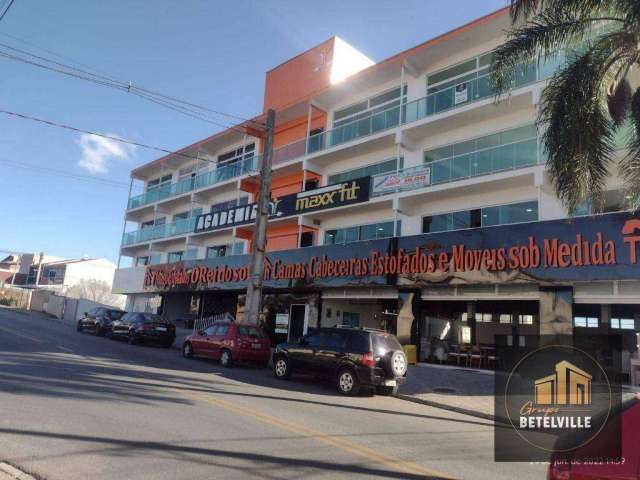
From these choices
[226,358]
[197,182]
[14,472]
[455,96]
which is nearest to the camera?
[14,472]

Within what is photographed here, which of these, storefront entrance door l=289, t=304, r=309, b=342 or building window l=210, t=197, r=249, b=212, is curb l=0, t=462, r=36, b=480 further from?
building window l=210, t=197, r=249, b=212

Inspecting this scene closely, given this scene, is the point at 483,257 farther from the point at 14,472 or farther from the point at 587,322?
the point at 14,472

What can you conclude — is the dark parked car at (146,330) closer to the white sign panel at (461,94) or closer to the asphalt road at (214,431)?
the asphalt road at (214,431)

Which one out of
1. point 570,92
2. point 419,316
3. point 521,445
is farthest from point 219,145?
point 521,445

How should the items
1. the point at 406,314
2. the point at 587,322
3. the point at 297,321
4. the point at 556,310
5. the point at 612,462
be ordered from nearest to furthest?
the point at 612,462 < the point at 556,310 < the point at 587,322 < the point at 406,314 < the point at 297,321

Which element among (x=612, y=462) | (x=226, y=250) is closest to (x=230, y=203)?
(x=226, y=250)

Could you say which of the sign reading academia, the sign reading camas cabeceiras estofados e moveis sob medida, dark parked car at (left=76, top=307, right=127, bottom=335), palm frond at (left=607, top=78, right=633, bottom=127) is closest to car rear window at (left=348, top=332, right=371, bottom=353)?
the sign reading academia

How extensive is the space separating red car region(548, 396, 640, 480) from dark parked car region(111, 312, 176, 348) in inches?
805

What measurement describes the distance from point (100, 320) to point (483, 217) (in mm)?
19466

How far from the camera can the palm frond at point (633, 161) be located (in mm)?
10836

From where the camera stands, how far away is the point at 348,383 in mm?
12148

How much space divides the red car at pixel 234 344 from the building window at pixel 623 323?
43.5ft

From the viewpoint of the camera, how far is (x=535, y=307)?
22.4m

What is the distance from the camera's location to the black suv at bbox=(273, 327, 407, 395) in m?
12.1
